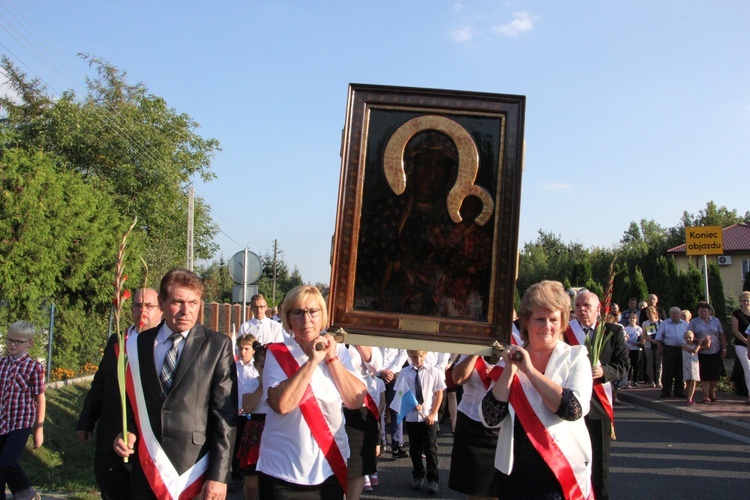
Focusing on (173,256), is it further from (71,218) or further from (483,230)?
(483,230)

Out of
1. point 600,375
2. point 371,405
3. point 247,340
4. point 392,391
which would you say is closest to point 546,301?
point 600,375

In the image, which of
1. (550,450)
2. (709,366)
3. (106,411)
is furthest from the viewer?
(709,366)

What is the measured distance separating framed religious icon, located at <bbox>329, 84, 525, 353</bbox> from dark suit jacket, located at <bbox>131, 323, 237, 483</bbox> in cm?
74

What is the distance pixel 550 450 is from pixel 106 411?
93.2 inches

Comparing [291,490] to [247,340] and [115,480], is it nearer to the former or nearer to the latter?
[115,480]

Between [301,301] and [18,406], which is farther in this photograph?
[18,406]

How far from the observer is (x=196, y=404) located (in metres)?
3.75

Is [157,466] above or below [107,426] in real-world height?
below

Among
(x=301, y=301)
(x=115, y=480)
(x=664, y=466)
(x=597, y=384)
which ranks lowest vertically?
(x=664, y=466)

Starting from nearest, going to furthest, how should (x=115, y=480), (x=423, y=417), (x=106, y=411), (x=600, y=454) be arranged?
(x=115, y=480), (x=106, y=411), (x=600, y=454), (x=423, y=417)

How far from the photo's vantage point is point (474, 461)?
5.22 metres

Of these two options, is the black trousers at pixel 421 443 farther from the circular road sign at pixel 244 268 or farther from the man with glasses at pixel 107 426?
the circular road sign at pixel 244 268

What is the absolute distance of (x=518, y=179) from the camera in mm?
3627

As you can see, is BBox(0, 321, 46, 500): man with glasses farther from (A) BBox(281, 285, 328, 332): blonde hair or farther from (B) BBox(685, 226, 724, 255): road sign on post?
(B) BBox(685, 226, 724, 255): road sign on post
